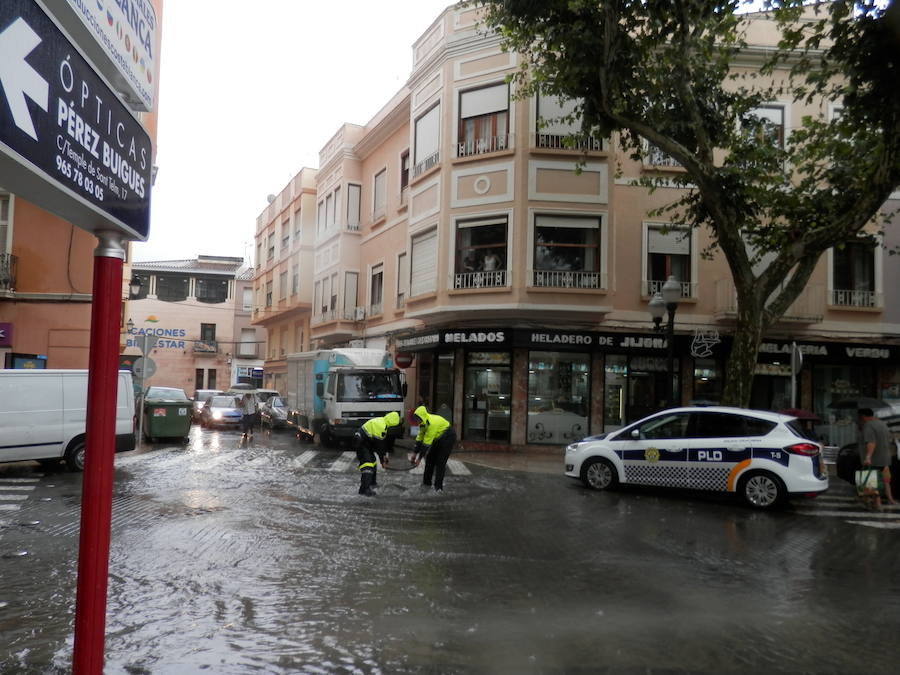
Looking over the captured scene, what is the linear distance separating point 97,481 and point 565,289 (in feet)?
58.8

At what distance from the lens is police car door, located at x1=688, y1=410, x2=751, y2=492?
11.5 metres

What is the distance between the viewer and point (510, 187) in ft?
66.2

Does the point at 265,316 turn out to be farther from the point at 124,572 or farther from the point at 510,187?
the point at 124,572

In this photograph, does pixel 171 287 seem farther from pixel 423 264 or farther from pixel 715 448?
pixel 715 448

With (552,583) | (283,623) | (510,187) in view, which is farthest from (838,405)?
(283,623)

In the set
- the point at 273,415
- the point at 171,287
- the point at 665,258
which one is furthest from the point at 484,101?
the point at 171,287

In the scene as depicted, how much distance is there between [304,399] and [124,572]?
1671 cm

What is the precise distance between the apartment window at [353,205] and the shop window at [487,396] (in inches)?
456

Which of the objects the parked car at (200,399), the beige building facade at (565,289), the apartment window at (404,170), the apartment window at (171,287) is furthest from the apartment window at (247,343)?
the beige building facade at (565,289)

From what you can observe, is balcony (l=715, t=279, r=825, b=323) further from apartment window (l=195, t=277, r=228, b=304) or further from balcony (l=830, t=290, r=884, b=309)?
apartment window (l=195, t=277, r=228, b=304)

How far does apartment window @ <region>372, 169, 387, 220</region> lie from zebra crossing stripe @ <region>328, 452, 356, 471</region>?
40.1 ft

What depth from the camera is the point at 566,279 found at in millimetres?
19953

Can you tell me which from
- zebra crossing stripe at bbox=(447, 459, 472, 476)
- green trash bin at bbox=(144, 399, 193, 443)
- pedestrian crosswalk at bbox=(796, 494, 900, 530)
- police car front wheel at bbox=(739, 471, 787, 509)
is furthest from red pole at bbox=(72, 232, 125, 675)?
green trash bin at bbox=(144, 399, 193, 443)

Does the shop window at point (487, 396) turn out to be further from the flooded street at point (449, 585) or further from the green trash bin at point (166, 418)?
the flooded street at point (449, 585)
